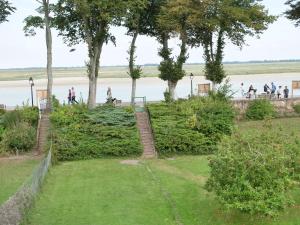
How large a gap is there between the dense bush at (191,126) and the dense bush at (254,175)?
1518 centimetres

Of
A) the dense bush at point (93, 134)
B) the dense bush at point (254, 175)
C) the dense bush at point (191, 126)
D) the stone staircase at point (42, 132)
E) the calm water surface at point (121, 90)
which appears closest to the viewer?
the dense bush at point (254, 175)

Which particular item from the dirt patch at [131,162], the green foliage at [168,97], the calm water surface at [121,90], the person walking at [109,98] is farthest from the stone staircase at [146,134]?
the calm water surface at [121,90]

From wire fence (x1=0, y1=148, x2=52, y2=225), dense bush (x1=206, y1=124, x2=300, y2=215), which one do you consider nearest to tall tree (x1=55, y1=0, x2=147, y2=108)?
wire fence (x1=0, y1=148, x2=52, y2=225)

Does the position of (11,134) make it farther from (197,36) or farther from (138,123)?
(197,36)

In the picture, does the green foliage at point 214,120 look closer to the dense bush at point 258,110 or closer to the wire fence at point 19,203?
the dense bush at point 258,110

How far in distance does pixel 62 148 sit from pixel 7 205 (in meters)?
17.6

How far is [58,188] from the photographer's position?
26.2 m

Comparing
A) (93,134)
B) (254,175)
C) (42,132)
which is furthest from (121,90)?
(254,175)

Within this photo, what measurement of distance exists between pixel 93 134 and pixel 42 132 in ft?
15.1

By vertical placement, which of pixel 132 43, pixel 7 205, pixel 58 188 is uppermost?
pixel 132 43

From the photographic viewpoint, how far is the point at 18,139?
118 feet

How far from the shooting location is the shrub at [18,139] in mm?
35703

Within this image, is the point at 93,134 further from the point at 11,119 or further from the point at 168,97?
the point at 168,97

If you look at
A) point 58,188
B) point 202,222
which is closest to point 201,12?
point 58,188
